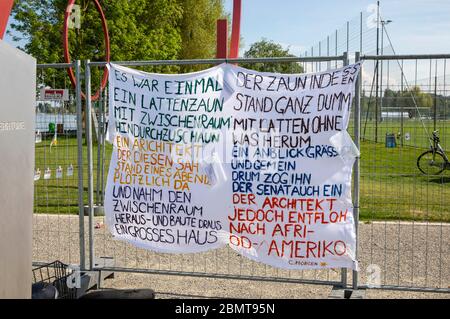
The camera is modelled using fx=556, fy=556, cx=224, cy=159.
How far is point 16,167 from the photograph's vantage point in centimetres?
279

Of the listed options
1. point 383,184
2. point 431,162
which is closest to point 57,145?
point 383,184

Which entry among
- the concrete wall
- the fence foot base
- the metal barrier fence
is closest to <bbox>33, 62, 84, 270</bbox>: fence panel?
the metal barrier fence

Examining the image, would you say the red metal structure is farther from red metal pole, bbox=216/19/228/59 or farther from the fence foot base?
the fence foot base

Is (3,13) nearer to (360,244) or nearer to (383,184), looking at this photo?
(360,244)

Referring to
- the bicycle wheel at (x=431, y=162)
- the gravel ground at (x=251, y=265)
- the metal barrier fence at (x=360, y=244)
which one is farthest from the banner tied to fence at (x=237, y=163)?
the bicycle wheel at (x=431, y=162)

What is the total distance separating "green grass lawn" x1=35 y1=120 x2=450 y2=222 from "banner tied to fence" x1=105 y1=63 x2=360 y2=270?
1.80 ft

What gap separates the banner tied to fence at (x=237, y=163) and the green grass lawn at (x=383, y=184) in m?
0.55

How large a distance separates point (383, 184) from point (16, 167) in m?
10.6

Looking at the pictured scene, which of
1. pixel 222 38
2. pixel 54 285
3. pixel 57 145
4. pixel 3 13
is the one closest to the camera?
pixel 3 13

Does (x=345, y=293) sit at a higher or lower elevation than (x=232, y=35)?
lower

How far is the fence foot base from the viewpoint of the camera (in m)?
5.00

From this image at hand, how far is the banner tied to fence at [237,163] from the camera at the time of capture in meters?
4.97
